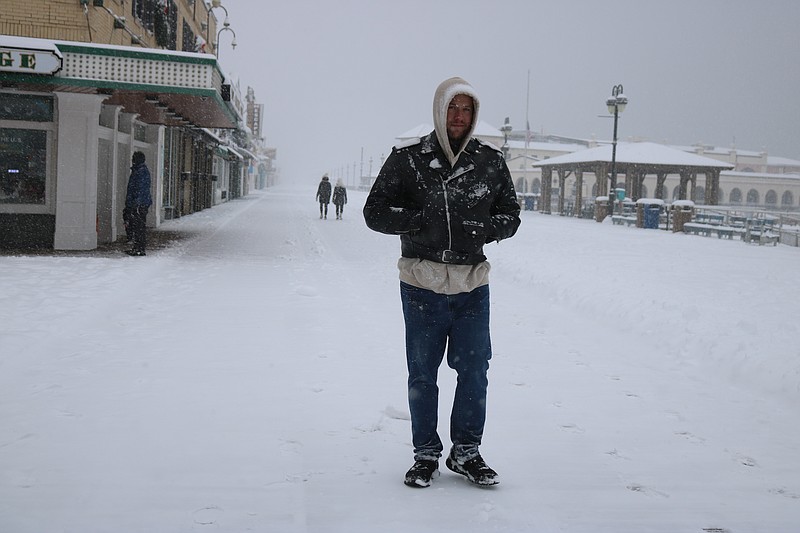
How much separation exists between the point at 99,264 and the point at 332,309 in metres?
5.18

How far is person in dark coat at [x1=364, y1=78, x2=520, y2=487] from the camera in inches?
142

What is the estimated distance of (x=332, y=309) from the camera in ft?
28.7

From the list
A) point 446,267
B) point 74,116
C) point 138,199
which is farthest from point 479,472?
point 74,116

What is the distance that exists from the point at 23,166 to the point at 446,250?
12739mm

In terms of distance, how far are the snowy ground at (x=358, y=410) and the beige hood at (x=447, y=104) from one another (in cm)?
170

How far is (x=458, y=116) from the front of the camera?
3645 mm

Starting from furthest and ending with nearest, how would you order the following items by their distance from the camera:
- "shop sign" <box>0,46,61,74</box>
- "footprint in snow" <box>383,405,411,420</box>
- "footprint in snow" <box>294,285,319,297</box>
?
"shop sign" <box>0,46,61,74</box>
"footprint in snow" <box>294,285,319,297</box>
"footprint in snow" <box>383,405,411,420</box>

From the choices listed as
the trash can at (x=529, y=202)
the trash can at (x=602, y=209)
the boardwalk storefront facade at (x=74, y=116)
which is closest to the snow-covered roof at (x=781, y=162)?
the trash can at (x=529, y=202)

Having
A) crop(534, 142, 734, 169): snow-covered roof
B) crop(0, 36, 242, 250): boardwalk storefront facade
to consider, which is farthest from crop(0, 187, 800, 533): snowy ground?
crop(534, 142, 734, 169): snow-covered roof

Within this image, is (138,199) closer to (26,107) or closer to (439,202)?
(26,107)

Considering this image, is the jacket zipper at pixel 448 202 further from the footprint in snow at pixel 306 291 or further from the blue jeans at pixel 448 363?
the footprint in snow at pixel 306 291

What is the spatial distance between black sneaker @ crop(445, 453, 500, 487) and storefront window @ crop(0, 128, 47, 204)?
41.9 ft

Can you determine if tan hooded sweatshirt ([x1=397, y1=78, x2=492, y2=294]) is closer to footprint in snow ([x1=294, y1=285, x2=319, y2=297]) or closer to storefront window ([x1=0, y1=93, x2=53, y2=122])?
footprint in snow ([x1=294, y1=285, x2=319, y2=297])

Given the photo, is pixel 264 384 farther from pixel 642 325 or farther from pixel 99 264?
pixel 99 264
